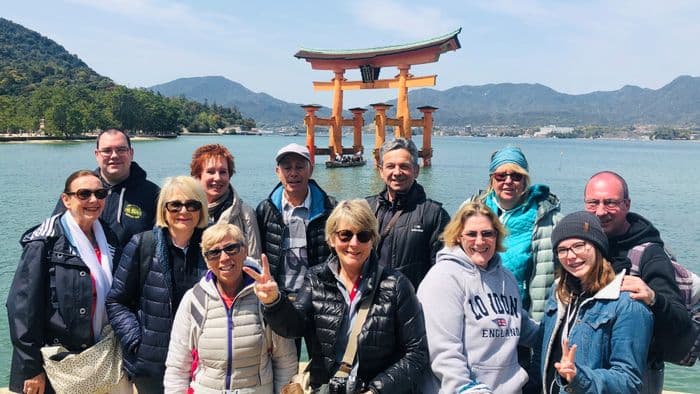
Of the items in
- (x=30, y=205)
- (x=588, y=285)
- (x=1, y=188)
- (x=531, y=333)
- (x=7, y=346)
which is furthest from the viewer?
(x=1, y=188)

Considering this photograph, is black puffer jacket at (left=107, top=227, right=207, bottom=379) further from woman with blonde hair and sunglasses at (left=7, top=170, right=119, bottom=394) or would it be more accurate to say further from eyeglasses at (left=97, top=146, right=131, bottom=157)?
eyeglasses at (left=97, top=146, right=131, bottom=157)

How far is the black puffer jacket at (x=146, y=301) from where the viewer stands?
7.48 ft

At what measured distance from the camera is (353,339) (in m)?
2.04

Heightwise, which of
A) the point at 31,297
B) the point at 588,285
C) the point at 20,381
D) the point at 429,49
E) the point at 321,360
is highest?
the point at 429,49

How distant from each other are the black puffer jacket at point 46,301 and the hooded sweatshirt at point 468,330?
1546 mm

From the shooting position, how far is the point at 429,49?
27.0 m

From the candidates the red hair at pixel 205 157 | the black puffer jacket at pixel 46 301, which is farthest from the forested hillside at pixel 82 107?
the black puffer jacket at pixel 46 301

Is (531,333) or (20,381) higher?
(531,333)

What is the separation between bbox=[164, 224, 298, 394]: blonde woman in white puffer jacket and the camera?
6.95 ft

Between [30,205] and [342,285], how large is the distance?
17955mm

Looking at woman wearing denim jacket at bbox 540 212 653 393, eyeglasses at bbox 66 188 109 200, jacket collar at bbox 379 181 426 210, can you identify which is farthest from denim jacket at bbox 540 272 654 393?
eyeglasses at bbox 66 188 109 200

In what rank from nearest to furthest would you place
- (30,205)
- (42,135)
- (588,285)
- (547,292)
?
(588,285) < (547,292) < (30,205) < (42,135)

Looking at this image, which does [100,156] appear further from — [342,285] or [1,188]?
[1,188]

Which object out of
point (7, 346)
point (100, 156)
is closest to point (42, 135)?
point (7, 346)
